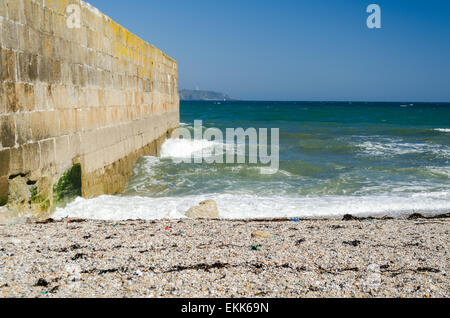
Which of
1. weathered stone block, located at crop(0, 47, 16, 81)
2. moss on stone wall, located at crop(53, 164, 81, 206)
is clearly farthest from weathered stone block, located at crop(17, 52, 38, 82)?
moss on stone wall, located at crop(53, 164, 81, 206)

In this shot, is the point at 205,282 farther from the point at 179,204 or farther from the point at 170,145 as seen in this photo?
the point at 170,145

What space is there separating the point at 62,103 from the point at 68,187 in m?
1.34

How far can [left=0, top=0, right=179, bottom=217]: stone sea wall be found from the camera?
4.70 metres

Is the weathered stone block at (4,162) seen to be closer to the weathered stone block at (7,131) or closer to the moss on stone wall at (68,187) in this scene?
the weathered stone block at (7,131)

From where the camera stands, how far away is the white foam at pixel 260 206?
6746 mm

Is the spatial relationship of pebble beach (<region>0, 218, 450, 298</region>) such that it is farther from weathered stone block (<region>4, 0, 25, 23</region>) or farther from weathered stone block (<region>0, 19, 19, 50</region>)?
weathered stone block (<region>4, 0, 25, 23</region>)

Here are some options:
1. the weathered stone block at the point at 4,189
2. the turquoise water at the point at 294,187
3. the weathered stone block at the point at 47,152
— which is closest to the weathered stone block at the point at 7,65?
the weathered stone block at the point at 47,152

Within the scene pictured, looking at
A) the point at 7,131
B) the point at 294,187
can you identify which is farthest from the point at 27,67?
the point at 294,187

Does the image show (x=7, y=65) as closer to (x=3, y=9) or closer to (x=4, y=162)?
(x=3, y=9)

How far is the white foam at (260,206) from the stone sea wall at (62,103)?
42 centimetres

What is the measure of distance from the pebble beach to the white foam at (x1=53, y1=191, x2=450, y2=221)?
51.8 inches

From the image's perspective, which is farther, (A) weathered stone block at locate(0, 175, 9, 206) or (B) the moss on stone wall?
(B) the moss on stone wall

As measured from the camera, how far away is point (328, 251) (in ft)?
13.8

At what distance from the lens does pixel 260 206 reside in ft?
24.7
